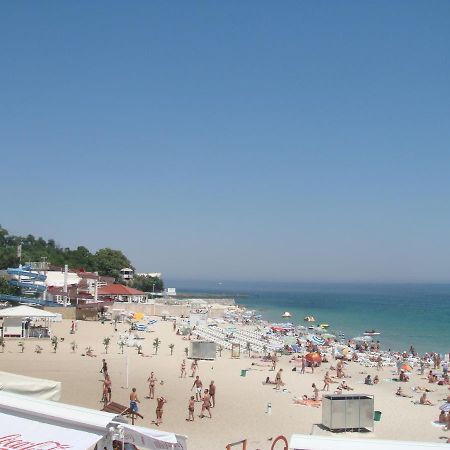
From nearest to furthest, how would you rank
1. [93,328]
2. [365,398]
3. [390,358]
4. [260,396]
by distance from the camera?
1. [365,398]
2. [260,396]
3. [390,358]
4. [93,328]

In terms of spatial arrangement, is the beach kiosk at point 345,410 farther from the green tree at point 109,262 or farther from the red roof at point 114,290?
the green tree at point 109,262

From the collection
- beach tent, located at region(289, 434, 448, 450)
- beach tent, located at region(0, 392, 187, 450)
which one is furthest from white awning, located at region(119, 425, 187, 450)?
beach tent, located at region(289, 434, 448, 450)

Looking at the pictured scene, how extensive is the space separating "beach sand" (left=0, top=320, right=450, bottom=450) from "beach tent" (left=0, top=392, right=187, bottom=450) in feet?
21.7

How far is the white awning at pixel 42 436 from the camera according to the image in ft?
20.4

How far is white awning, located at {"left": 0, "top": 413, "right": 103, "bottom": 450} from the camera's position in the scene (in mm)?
6230

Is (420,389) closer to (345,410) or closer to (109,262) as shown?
(345,410)

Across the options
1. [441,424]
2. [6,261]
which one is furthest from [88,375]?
[6,261]

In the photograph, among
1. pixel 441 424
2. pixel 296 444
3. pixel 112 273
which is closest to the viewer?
pixel 296 444

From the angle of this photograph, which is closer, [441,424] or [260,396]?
[441,424]

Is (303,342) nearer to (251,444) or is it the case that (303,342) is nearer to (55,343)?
(55,343)

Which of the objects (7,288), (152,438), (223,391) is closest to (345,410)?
(223,391)

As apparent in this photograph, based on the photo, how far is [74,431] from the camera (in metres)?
6.55

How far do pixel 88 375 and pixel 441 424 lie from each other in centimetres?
1183

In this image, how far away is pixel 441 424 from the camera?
54.0 feet
